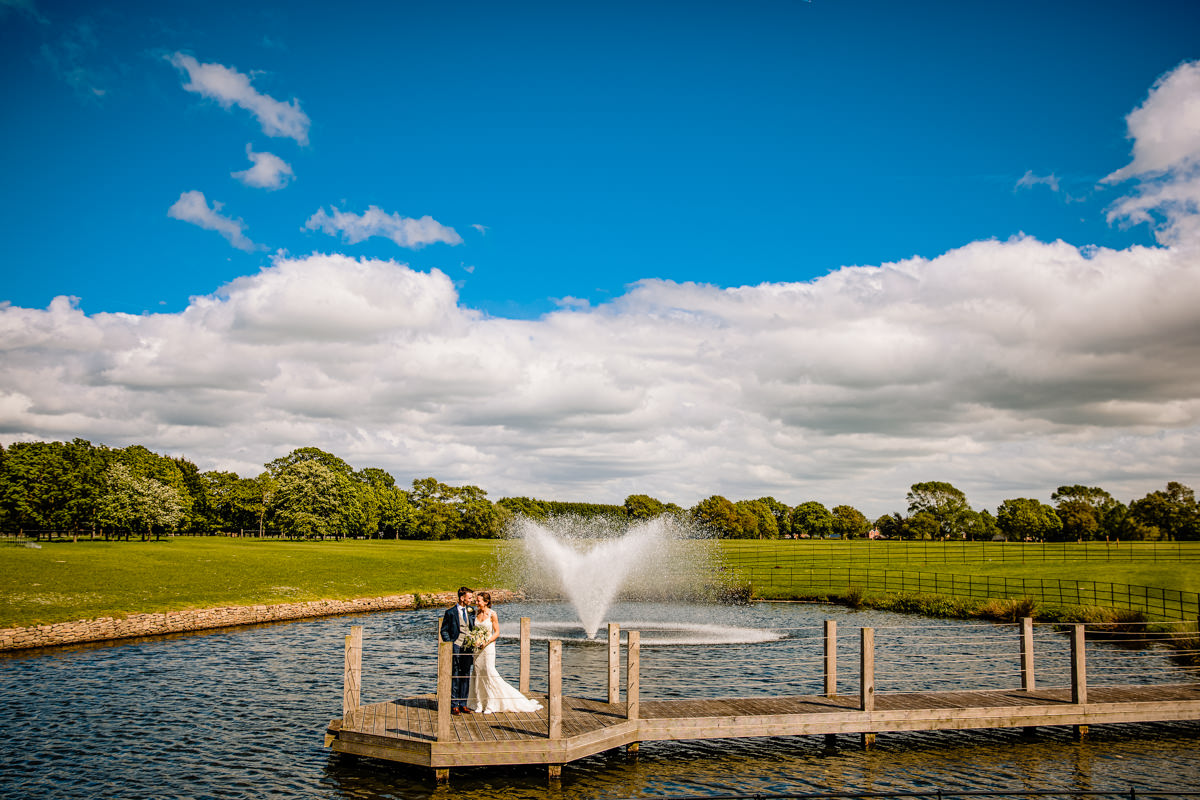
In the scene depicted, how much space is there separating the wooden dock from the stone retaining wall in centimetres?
2278

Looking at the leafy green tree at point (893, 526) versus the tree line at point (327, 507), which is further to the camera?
the leafy green tree at point (893, 526)

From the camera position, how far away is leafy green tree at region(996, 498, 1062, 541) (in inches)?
6718

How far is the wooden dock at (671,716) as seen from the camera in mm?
16562

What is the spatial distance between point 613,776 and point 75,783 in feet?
37.5

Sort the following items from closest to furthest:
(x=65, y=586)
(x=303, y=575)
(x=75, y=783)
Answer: (x=75, y=783) < (x=65, y=586) < (x=303, y=575)

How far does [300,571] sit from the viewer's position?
61125mm

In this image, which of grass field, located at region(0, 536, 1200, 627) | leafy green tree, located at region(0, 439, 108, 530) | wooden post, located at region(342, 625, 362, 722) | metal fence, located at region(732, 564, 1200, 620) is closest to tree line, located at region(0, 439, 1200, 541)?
leafy green tree, located at region(0, 439, 108, 530)

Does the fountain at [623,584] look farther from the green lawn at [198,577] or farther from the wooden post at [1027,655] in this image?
the wooden post at [1027,655]

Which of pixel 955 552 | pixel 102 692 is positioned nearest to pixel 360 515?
pixel 955 552

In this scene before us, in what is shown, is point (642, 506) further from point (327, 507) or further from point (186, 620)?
point (186, 620)

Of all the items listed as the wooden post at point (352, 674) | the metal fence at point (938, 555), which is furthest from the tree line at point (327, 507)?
the wooden post at point (352, 674)

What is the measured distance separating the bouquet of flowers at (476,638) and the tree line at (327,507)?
9259cm

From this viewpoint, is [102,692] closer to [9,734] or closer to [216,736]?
[9,734]

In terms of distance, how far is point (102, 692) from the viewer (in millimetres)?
25578
